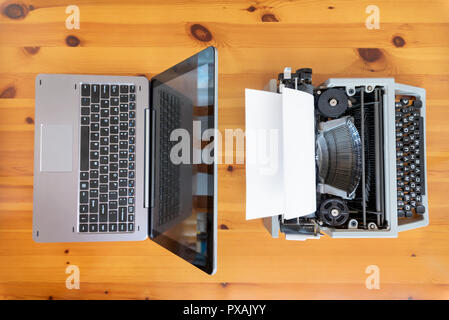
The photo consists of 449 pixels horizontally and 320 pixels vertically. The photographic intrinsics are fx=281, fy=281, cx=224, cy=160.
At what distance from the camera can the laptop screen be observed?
2.02 feet

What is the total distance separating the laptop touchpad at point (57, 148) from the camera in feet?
2.86

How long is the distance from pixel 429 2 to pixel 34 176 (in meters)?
1.45

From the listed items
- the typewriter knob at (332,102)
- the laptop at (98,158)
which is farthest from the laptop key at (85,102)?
the typewriter knob at (332,102)

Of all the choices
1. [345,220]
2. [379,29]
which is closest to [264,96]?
[345,220]

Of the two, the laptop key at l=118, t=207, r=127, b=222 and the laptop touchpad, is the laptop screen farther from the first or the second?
the laptop touchpad

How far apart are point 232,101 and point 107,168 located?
18.3 inches

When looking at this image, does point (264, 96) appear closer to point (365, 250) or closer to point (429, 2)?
point (365, 250)

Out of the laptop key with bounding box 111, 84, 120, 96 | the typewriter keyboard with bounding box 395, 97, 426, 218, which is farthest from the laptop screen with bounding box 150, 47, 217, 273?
the typewriter keyboard with bounding box 395, 97, 426, 218

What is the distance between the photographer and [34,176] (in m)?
0.88

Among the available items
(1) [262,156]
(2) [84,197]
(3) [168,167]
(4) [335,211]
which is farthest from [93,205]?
(4) [335,211]

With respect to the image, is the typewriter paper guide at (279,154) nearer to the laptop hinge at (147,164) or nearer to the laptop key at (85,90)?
the laptop hinge at (147,164)

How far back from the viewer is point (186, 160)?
0.70m

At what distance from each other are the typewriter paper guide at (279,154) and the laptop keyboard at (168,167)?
192mm

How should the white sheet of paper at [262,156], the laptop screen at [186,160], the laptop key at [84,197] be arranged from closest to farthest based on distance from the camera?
the laptop screen at [186,160] → the white sheet of paper at [262,156] → the laptop key at [84,197]
